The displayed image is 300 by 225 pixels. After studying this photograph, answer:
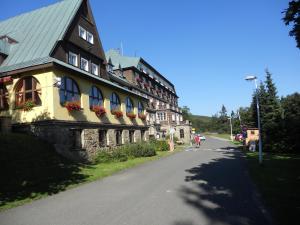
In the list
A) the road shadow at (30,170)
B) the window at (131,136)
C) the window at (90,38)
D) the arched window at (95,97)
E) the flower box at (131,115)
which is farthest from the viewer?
the window at (131,136)

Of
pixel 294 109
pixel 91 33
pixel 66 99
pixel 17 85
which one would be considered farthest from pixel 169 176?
pixel 294 109

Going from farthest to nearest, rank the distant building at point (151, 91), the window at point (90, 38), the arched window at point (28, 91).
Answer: the distant building at point (151, 91) → the window at point (90, 38) → the arched window at point (28, 91)

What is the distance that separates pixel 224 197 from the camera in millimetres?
9617

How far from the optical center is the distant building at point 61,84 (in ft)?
64.1

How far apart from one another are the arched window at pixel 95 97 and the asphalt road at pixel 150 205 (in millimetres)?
11936

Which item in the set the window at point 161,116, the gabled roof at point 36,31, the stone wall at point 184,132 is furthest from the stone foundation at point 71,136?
the stone wall at point 184,132

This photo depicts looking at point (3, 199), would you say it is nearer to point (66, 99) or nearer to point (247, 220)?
point (247, 220)

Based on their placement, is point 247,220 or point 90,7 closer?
point 247,220

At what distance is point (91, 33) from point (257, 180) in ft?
69.2

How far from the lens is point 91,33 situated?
27.7 m

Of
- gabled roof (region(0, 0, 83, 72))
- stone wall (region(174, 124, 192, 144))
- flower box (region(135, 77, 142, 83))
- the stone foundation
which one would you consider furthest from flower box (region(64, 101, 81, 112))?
stone wall (region(174, 124, 192, 144))

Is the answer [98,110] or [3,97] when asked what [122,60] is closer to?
[98,110]

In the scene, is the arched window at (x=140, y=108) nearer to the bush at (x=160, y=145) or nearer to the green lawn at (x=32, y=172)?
the bush at (x=160, y=145)

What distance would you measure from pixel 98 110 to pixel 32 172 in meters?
10.7
